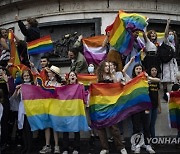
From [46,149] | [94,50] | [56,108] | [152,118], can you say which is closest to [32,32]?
[94,50]

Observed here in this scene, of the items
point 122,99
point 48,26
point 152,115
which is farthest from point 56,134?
point 48,26

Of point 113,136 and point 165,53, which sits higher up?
point 165,53

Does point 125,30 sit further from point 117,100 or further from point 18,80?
point 18,80

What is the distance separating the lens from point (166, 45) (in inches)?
462

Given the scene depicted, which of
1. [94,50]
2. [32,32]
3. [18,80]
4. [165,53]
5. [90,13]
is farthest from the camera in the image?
[90,13]

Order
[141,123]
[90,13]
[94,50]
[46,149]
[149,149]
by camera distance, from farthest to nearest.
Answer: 1. [90,13]
2. [94,50]
3. [141,123]
4. [46,149]
5. [149,149]

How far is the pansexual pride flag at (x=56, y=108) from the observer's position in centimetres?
942

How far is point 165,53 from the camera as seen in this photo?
11.6 meters

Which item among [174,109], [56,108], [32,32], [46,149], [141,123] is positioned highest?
[32,32]

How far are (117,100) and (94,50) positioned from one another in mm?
3846

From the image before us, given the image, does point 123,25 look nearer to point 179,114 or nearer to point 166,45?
point 166,45

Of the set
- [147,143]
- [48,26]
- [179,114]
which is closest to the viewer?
[147,143]

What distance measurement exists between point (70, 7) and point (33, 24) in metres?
3.67

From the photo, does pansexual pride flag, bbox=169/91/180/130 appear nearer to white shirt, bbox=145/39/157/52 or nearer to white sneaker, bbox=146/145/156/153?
white sneaker, bbox=146/145/156/153
